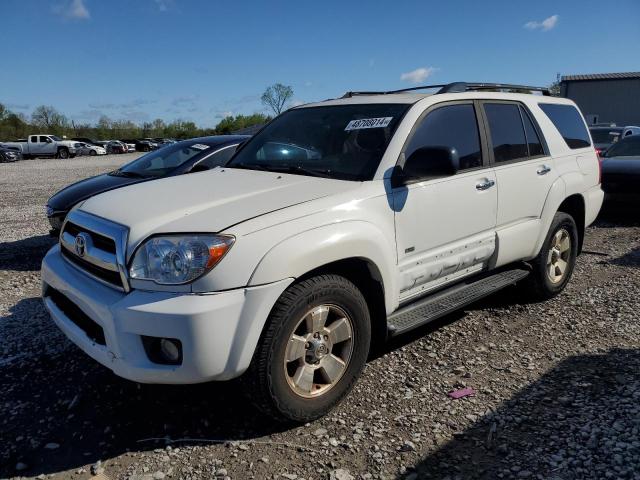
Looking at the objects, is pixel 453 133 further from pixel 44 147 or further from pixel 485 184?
pixel 44 147

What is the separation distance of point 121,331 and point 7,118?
73560mm

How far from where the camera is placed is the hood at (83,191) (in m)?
6.28

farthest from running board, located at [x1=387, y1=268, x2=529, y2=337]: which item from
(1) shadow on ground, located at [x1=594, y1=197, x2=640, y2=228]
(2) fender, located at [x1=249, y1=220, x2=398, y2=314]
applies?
(1) shadow on ground, located at [x1=594, y1=197, x2=640, y2=228]

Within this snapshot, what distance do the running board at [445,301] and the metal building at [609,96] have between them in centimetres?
4311

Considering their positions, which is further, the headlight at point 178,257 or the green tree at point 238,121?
the green tree at point 238,121

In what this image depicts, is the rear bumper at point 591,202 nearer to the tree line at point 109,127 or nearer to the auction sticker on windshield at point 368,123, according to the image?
the auction sticker on windshield at point 368,123

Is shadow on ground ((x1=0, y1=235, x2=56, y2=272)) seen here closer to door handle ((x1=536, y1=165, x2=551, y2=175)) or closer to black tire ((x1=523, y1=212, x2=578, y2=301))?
black tire ((x1=523, y1=212, x2=578, y2=301))

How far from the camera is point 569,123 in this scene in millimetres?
5152

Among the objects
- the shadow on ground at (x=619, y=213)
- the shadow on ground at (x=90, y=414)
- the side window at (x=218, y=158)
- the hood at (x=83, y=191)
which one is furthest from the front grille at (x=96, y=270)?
the shadow on ground at (x=619, y=213)

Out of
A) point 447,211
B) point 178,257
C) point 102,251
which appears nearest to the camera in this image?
point 178,257

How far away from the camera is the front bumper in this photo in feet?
7.99

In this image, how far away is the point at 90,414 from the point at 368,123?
2547mm

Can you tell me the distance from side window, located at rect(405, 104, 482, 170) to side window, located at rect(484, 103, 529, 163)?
8.9 inches

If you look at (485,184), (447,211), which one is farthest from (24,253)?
(485,184)
